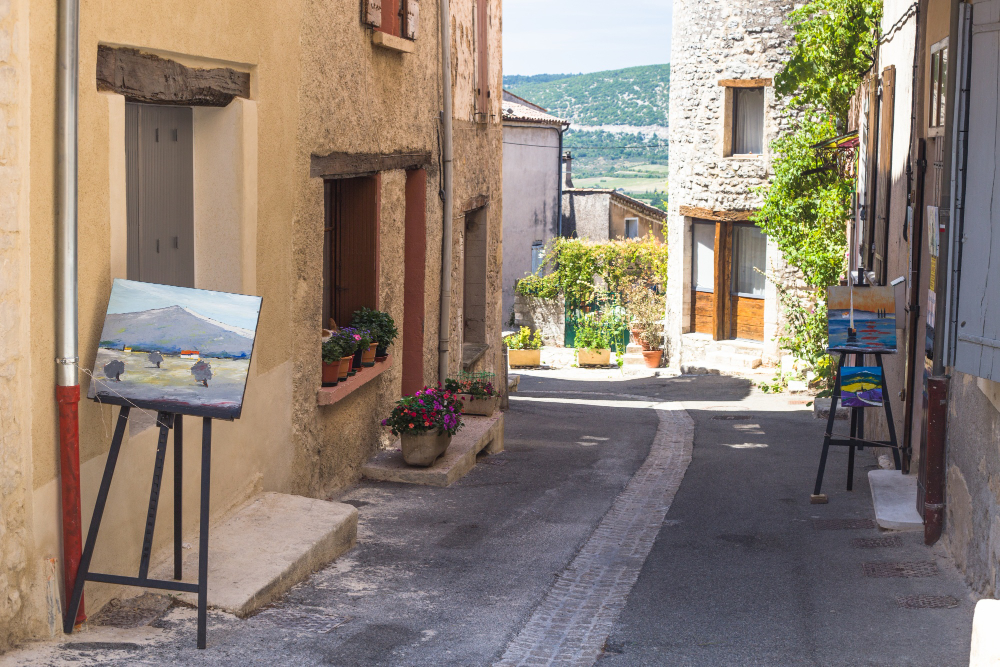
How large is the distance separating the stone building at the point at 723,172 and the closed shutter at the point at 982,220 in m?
12.7

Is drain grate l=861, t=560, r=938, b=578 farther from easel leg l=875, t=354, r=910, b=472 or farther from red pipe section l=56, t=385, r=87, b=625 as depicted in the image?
red pipe section l=56, t=385, r=87, b=625

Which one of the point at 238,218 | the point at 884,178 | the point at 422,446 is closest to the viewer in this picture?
the point at 238,218

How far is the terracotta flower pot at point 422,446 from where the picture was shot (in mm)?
7805

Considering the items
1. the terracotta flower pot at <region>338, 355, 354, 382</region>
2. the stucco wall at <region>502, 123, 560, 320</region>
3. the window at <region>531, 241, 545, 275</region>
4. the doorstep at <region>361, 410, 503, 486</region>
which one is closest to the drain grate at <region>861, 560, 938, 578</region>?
the doorstep at <region>361, 410, 503, 486</region>

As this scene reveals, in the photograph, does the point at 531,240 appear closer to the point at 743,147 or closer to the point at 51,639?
the point at 743,147

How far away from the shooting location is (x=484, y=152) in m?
11.6

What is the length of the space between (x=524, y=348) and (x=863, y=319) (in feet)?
55.9

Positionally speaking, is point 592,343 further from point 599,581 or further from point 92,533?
point 92,533

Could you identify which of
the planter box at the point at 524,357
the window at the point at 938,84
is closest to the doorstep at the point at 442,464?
the window at the point at 938,84

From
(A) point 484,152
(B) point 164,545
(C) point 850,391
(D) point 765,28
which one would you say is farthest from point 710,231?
(B) point 164,545

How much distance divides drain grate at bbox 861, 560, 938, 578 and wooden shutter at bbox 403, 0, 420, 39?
16.7ft

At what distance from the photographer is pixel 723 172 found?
18281mm

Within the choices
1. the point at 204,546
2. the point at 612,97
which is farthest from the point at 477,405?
the point at 612,97

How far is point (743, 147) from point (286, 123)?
13.3m
